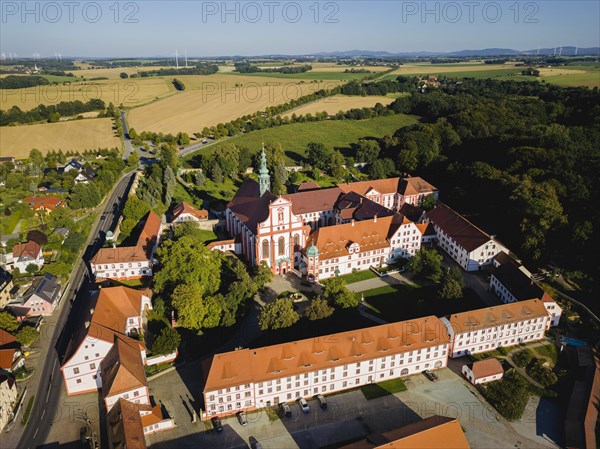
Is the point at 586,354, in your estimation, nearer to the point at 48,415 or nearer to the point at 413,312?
the point at 413,312

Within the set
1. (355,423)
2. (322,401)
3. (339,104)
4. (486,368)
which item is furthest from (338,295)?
(339,104)

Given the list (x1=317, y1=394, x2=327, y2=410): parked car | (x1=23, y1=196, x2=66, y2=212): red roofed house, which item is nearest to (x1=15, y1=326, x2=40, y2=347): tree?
(x1=317, y1=394, x2=327, y2=410): parked car

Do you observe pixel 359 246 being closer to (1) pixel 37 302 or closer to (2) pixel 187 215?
(2) pixel 187 215

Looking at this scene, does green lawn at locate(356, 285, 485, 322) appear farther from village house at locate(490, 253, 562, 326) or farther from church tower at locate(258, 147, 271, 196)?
church tower at locate(258, 147, 271, 196)

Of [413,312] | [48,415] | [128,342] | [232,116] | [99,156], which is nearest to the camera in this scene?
[48,415]

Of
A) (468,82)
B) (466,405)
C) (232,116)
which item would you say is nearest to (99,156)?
(232,116)

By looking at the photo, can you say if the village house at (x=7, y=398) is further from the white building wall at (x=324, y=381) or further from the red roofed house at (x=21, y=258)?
the red roofed house at (x=21, y=258)
